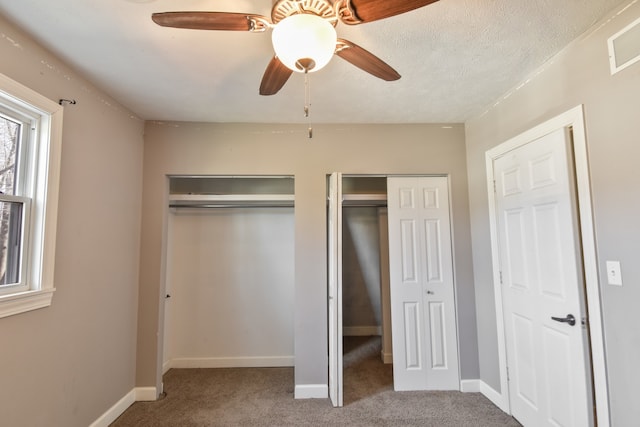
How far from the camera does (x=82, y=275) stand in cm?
215

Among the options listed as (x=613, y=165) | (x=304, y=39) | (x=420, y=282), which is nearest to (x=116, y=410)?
(x=420, y=282)

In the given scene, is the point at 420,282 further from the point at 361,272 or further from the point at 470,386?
the point at 361,272

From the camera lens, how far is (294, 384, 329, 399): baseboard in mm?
2785

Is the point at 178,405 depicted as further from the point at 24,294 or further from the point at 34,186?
the point at 34,186

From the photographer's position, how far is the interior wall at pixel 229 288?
3.50m

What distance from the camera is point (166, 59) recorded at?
6.43 ft

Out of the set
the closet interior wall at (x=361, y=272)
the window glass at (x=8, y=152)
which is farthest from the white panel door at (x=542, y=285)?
the window glass at (x=8, y=152)

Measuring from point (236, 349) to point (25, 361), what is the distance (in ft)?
6.77

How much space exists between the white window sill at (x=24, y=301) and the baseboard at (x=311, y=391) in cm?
199

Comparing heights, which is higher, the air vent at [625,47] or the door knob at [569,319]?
the air vent at [625,47]

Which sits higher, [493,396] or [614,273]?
[614,273]

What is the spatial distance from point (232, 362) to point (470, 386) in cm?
243

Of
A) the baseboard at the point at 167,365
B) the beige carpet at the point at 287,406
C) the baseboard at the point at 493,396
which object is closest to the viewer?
the beige carpet at the point at 287,406

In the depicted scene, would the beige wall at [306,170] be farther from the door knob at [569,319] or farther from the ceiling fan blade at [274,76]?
the ceiling fan blade at [274,76]
